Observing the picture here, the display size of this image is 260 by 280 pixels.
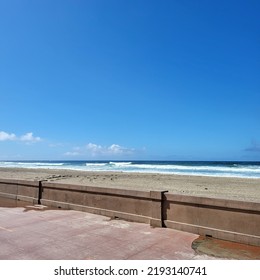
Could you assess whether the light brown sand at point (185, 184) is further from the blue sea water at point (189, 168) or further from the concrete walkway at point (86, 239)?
the blue sea water at point (189, 168)

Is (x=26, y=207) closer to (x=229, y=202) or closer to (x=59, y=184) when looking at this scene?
(x=59, y=184)

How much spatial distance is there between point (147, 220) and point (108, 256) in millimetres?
2447

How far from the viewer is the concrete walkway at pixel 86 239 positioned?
16.7 ft

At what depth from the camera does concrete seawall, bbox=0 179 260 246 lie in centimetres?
575

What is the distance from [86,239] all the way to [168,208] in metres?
2.13

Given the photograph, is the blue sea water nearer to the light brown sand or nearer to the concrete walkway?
the light brown sand

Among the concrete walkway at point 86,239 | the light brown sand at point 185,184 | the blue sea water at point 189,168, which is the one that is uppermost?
the blue sea water at point 189,168

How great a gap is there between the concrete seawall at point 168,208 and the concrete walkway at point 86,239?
0.26 metres

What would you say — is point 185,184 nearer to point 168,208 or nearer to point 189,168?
point 168,208

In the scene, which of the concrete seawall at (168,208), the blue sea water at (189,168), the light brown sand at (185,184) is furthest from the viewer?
the blue sea water at (189,168)

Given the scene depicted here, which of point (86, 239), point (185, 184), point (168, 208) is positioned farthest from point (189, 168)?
point (86, 239)

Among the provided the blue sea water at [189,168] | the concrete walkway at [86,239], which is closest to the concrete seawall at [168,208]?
the concrete walkway at [86,239]

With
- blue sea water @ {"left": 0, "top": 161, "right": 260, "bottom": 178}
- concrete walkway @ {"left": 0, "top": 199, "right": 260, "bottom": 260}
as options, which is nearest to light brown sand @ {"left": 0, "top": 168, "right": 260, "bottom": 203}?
concrete walkway @ {"left": 0, "top": 199, "right": 260, "bottom": 260}
